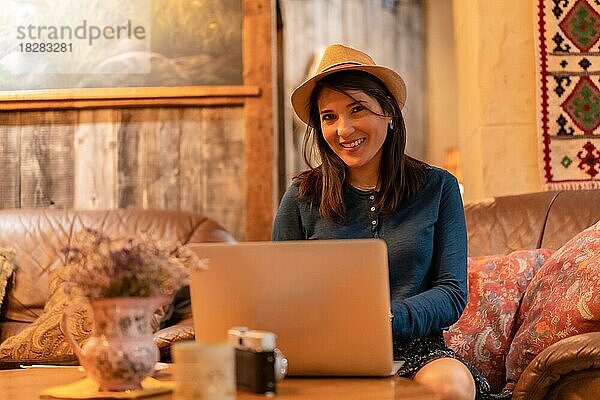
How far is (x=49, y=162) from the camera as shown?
3840 mm

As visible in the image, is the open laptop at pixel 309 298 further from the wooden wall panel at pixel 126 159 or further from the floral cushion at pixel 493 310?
the wooden wall panel at pixel 126 159

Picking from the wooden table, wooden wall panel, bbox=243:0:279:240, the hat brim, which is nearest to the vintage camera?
the wooden table

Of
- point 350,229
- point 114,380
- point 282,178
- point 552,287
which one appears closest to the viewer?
point 114,380

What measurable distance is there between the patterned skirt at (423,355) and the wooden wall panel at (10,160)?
7.49ft

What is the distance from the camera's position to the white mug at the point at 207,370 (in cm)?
138

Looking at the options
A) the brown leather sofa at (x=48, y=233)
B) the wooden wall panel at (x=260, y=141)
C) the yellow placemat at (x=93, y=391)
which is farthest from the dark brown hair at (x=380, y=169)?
the wooden wall panel at (x=260, y=141)

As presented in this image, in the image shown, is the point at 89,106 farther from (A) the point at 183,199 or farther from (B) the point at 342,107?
(B) the point at 342,107

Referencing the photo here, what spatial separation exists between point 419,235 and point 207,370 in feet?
2.98

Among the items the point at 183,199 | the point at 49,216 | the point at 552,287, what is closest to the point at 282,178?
the point at 183,199

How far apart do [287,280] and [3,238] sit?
2201mm

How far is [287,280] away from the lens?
5.33 ft

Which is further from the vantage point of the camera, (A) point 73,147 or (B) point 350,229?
(A) point 73,147

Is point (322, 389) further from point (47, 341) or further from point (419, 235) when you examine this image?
point (47, 341)

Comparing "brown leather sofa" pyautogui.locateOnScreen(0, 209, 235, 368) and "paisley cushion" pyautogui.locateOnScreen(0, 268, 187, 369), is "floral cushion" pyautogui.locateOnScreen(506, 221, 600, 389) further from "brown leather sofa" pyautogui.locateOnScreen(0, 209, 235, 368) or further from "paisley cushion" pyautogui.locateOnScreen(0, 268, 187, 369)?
"brown leather sofa" pyautogui.locateOnScreen(0, 209, 235, 368)
